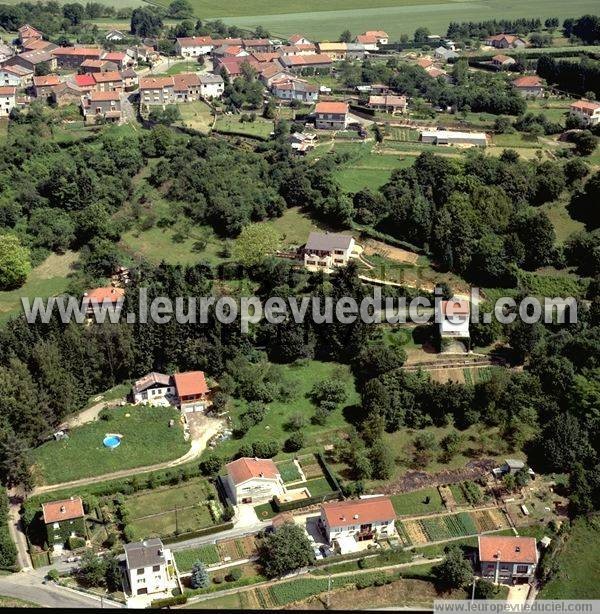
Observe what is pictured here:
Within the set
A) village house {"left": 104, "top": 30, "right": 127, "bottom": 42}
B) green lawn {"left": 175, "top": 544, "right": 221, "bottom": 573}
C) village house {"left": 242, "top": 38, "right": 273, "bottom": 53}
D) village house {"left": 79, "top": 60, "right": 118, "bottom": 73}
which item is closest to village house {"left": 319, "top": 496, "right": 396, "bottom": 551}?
green lawn {"left": 175, "top": 544, "right": 221, "bottom": 573}

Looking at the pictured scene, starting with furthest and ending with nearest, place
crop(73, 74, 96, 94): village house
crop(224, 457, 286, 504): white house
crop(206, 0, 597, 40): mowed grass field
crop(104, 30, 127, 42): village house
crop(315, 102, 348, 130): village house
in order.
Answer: crop(206, 0, 597, 40): mowed grass field → crop(104, 30, 127, 42): village house → crop(73, 74, 96, 94): village house → crop(315, 102, 348, 130): village house → crop(224, 457, 286, 504): white house

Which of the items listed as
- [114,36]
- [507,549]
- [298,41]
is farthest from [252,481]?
[114,36]

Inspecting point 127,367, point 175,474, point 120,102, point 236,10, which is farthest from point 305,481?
point 236,10

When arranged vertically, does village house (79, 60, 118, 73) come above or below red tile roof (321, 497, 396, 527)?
above

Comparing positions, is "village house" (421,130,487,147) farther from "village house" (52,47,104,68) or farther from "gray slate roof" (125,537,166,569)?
"gray slate roof" (125,537,166,569)

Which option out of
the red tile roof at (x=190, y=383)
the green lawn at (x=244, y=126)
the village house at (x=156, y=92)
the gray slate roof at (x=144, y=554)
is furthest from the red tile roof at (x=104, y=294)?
the village house at (x=156, y=92)

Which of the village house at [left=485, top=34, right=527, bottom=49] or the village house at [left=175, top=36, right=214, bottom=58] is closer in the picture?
the village house at [left=175, top=36, right=214, bottom=58]

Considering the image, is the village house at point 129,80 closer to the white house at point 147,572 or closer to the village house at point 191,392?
the village house at point 191,392

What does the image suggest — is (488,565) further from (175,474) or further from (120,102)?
(120,102)
